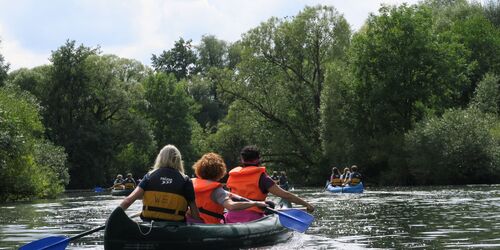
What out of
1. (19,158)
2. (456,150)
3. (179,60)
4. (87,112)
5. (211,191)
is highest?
(179,60)

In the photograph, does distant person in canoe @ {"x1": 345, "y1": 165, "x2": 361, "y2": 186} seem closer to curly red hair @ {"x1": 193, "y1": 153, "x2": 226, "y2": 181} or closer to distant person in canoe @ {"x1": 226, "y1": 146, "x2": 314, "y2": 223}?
distant person in canoe @ {"x1": 226, "y1": 146, "x2": 314, "y2": 223}

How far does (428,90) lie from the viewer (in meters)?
49.8

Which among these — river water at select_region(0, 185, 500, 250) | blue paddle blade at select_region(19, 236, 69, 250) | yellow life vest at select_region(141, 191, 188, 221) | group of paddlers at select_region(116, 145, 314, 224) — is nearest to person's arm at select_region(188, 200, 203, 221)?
group of paddlers at select_region(116, 145, 314, 224)

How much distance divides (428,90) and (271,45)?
36.1 ft

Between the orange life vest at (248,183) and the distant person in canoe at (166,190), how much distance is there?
7.86 feet

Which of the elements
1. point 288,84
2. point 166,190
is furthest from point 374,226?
point 288,84

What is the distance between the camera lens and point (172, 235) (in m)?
10.6

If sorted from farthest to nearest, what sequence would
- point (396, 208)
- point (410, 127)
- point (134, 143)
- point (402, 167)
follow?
point (134, 143)
point (410, 127)
point (402, 167)
point (396, 208)

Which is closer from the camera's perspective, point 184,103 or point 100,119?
point 100,119

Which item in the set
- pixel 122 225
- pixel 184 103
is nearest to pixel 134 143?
pixel 184 103

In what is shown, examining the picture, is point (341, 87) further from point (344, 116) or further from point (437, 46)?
point (437, 46)

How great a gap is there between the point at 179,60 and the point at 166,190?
89891 mm

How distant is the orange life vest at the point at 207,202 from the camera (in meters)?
11.7

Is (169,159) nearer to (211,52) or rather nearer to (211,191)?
(211,191)
